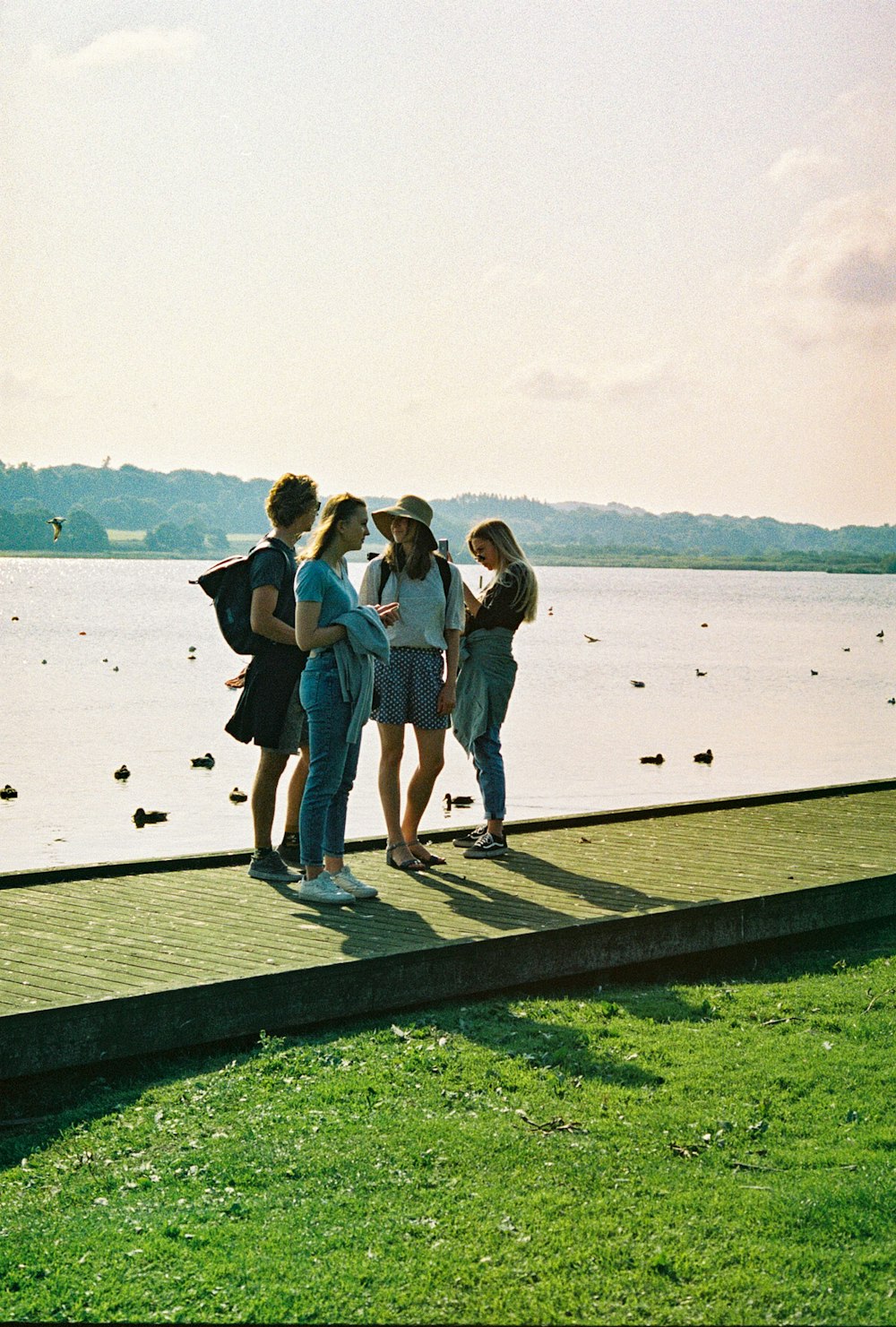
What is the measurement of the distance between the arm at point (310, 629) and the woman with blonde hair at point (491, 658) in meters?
1.74

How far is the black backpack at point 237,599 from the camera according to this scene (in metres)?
8.25

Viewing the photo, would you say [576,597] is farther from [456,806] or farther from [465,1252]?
[465,1252]

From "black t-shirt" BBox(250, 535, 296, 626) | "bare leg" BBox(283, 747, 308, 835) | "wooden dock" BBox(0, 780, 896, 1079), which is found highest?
"black t-shirt" BBox(250, 535, 296, 626)

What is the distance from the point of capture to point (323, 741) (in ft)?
25.8

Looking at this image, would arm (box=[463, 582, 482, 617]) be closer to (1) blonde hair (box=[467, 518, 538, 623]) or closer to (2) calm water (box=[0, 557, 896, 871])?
(1) blonde hair (box=[467, 518, 538, 623])

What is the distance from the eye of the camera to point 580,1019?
696 cm

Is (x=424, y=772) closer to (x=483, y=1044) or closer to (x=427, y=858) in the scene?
(x=427, y=858)

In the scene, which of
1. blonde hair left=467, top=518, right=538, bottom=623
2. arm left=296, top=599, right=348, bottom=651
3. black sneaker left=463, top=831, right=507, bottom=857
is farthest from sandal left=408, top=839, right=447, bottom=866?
arm left=296, top=599, right=348, bottom=651

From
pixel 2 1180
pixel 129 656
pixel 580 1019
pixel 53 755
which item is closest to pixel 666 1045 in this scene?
pixel 580 1019

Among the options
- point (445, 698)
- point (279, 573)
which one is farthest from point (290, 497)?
point (445, 698)

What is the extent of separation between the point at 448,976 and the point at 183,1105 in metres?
1.67

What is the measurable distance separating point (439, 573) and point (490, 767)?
1.53 metres

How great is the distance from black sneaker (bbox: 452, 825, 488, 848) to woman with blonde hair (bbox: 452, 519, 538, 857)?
0.21 metres

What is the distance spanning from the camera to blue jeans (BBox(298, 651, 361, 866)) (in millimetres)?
7859
